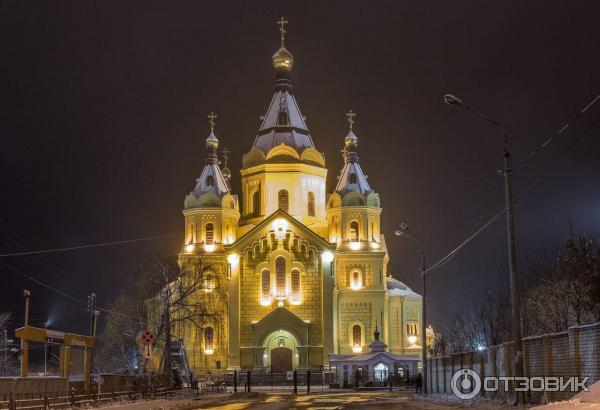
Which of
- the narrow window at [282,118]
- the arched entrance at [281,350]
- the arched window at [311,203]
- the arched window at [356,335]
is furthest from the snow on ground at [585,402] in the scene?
the narrow window at [282,118]

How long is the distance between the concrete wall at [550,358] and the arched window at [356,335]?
3655cm

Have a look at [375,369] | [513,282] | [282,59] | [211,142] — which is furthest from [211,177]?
[513,282]

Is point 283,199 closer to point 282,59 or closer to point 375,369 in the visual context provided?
point 282,59

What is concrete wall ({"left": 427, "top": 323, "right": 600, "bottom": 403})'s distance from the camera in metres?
19.6

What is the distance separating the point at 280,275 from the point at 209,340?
7.53m

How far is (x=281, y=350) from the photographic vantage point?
224 ft

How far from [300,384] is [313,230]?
14.5 metres

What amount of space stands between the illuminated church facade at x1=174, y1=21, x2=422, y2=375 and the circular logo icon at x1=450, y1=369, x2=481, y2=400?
1198 inches

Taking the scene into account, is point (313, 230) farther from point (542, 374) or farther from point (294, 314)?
point (542, 374)

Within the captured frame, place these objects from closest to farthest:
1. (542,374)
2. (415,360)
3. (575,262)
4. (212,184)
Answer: (542,374) → (575,262) → (415,360) → (212,184)

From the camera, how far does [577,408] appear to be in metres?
15.5

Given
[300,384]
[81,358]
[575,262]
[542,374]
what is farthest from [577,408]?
[300,384]

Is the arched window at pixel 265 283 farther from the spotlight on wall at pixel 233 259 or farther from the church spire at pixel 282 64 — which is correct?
the church spire at pixel 282 64

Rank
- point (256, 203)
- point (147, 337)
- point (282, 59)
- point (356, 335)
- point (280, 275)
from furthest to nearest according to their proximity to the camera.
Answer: point (282, 59) < point (256, 203) < point (280, 275) < point (356, 335) < point (147, 337)
